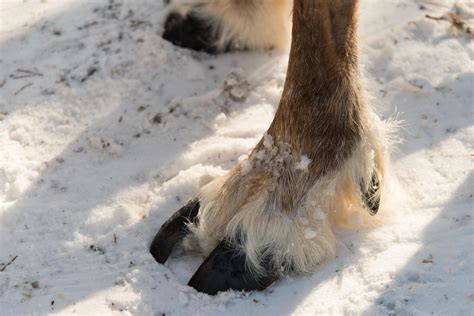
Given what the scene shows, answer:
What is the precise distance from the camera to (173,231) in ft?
7.78

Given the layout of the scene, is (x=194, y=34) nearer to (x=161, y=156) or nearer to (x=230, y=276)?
(x=161, y=156)

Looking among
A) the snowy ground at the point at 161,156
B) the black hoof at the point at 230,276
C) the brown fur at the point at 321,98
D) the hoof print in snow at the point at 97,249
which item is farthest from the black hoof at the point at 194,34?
the black hoof at the point at 230,276

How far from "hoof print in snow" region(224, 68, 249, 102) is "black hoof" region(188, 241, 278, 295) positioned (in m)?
1.08

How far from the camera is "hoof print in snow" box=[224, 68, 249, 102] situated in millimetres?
3096

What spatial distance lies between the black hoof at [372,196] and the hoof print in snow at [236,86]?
985mm

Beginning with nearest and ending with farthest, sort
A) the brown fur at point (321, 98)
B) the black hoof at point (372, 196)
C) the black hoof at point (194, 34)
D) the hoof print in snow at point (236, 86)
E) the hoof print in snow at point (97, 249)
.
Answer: the brown fur at point (321, 98) < the black hoof at point (372, 196) < the hoof print in snow at point (97, 249) < the hoof print in snow at point (236, 86) < the black hoof at point (194, 34)

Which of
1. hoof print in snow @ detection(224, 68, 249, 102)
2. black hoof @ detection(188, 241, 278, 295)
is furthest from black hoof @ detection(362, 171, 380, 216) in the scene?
hoof print in snow @ detection(224, 68, 249, 102)

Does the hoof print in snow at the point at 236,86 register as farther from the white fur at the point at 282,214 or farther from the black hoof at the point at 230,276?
the black hoof at the point at 230,276

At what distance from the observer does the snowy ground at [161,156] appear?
87.7 inches

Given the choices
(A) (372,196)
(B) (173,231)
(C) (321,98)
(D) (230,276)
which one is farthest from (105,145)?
(A) (372,196)

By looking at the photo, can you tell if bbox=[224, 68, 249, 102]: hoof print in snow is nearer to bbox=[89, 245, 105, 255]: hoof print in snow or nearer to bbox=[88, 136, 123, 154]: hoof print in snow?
bbox=[88, 136, 123, 154]: hoof print in snow

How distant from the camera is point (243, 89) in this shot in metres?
3.13

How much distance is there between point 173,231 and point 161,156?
0.58 m

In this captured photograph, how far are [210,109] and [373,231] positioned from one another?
1.08 metres
